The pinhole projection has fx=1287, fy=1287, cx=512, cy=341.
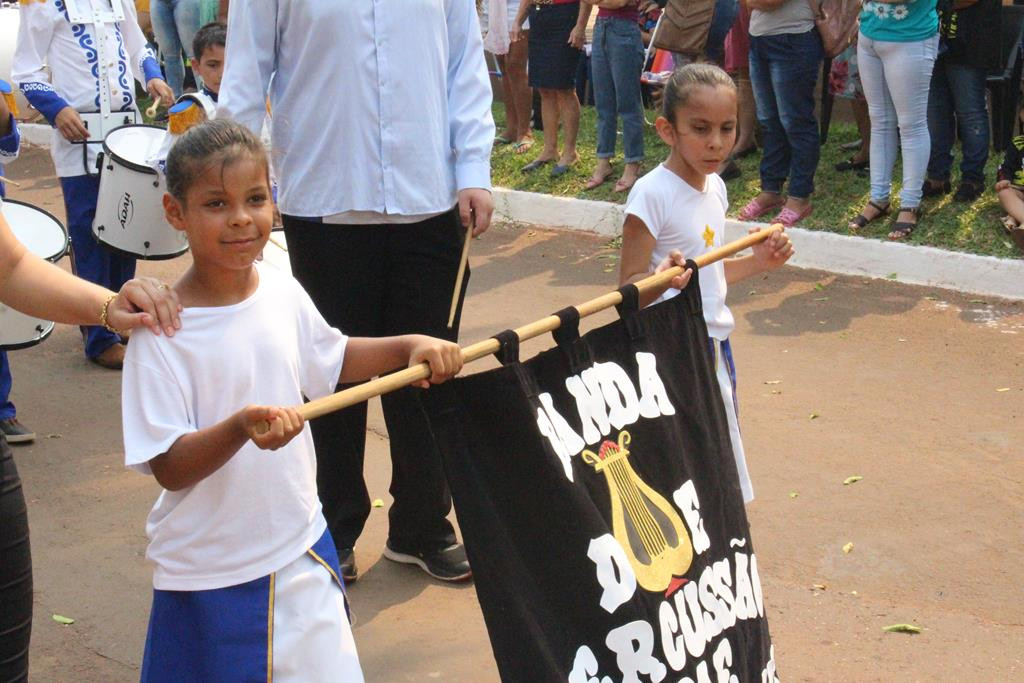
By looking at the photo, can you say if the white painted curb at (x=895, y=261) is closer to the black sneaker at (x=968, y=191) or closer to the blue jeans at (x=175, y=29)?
the black sneaker at (x=968, y=191)

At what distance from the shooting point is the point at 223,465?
8.25 ft

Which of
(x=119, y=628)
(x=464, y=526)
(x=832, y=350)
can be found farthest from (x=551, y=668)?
(x=832, y=350)

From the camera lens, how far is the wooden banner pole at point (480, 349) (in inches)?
89.9

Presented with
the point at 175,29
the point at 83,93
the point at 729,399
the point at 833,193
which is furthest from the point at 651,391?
the point at 175,29

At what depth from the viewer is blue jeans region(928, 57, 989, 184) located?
8.09 metres

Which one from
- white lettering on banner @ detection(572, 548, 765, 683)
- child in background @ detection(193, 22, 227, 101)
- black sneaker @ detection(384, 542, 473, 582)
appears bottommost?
black sneaker @ detection(384, 542, 473, 582)

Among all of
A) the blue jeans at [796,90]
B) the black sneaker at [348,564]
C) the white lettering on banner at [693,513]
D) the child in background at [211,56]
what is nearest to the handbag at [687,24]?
the blue jeans at [796,90]

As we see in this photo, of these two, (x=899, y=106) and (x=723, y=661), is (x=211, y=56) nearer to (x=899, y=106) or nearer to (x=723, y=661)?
(x=899, y=106)

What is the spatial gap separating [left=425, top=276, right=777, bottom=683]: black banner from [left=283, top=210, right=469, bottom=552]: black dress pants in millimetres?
1079

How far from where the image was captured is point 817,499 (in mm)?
4867

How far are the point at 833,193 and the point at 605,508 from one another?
21.3 feet

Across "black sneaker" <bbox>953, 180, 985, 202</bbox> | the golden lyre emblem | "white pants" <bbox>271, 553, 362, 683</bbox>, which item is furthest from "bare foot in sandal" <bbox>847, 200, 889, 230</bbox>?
"white pants" <bbox>271, 553, 362, 683</bbox>

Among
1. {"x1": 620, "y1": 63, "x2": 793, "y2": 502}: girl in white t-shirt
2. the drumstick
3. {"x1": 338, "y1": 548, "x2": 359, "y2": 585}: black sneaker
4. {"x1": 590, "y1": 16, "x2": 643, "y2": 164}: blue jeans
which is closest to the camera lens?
the drumstick

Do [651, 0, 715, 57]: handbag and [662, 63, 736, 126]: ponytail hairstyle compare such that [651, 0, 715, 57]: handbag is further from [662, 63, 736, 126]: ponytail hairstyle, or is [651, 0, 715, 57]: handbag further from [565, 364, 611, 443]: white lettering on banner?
[565, 364, 611, 443]: white lettering on banner
